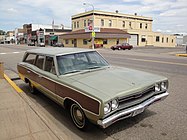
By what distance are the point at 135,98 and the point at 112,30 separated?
49.6 meters

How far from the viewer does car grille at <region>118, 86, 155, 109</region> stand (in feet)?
10.8

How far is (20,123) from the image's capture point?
3975 millimetres

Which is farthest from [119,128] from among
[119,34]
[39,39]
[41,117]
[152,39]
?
[39,39]

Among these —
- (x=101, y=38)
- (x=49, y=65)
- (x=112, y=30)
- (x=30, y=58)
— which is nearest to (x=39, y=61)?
(x=49, y=65)

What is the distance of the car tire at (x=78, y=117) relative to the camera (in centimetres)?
360

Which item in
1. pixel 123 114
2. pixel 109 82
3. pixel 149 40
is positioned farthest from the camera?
pixel 149 40

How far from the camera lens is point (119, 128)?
3.80 metres

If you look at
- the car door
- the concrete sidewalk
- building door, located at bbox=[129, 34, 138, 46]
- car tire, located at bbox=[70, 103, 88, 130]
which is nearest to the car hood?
car tire, located at bbox=[70, 103, 88, 130]

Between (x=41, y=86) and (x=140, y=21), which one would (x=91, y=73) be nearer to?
(x=41, y=86)

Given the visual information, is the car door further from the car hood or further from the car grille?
the car grille

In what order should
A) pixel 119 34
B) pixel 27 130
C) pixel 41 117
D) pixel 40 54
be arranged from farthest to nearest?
pixel 119 34, pixel 40 54, pixel 41 117, pixel 27 130

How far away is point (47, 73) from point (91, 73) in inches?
47.4

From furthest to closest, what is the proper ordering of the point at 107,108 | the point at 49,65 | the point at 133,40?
the point at 133,40
the point at 49,65
the point at 107,108

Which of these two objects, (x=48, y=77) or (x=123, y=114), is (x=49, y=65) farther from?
(x=123, y=114)
